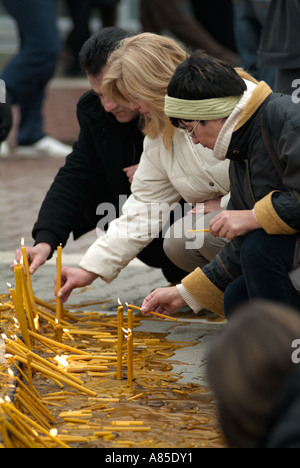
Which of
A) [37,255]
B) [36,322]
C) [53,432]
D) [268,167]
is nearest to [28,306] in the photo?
[36,322]

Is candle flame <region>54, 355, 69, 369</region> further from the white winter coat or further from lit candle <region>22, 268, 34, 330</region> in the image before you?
the white winter coat

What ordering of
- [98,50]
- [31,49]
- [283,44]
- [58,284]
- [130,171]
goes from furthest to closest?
[31,49] < [283,44] < [130,171] < [98,50] < [58,284]

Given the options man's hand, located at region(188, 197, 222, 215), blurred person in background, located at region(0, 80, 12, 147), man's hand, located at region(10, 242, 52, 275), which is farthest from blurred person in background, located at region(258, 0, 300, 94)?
man's hand, located at region(10, 242, 52, 275)

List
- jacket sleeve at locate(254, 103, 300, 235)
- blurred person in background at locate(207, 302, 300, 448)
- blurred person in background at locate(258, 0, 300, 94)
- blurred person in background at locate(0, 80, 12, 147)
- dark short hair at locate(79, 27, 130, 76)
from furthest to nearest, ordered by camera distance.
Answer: blurred person in background at locate(258, 0, 300, 94)
blurred person in background at locate(0, 80, 12, 147)
dark short hair at locate(79, 27, 130, 76)
jacket sleeve at locate(254, 103, 300, 235)
blurred person in background at locate(207, 302, 300, 448)

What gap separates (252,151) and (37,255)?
3.98 ft

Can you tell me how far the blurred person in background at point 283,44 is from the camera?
517 centimetres

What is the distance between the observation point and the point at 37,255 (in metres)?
3.91

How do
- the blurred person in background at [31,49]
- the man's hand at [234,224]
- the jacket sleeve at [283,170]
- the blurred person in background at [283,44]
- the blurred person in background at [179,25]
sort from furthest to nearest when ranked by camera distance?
the blurred person in background at [179,25], the blurred person in background at [31,49], the blurred person in background at [283,44], the man's hand at [234,224], the jacket sleeve at [283,170]

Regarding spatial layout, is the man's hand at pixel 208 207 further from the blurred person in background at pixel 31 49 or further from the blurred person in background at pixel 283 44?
the blurred person in background at pixel 31 49

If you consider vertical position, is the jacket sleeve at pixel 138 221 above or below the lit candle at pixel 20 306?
above

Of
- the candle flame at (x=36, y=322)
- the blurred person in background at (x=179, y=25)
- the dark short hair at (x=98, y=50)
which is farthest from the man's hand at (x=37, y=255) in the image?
the blurred person in background at (x=179, y=25)

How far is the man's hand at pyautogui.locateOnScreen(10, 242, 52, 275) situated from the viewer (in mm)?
3840

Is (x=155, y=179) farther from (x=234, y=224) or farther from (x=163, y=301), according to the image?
(x=234, y=224)

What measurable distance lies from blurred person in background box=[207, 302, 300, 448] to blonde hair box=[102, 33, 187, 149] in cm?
207
